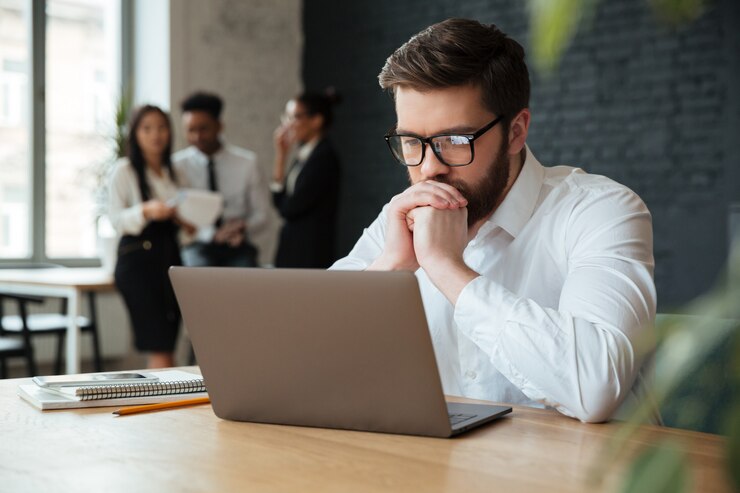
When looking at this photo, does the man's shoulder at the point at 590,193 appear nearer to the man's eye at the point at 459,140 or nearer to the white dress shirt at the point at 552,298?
the white dress shirt at the point at 552,298

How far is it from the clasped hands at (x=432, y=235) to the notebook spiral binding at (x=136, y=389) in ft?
1.32

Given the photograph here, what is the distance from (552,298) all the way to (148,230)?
2886 millimetres

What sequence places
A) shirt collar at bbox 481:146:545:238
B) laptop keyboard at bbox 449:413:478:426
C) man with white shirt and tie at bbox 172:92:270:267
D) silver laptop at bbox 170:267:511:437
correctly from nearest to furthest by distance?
silver laptop at bbox 170:267:511:437 → laptop keyboard at bbox 449:413:478:426 → shirt collar at bbox 481:146:545:238 → man with white shirt and tie at bbox 172:92:270:267

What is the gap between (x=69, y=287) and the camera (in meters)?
Answer: 4.10

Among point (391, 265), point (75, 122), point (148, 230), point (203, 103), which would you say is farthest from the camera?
point (75, 122)

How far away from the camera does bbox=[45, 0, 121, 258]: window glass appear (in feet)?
19.6

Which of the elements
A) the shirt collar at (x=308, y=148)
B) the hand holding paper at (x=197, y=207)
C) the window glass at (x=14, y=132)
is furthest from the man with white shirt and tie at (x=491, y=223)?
the window glass at (x=14, y=132)

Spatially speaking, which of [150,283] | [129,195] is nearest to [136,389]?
[150,283]

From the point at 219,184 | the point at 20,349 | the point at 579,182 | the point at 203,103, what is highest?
the point at 203,103

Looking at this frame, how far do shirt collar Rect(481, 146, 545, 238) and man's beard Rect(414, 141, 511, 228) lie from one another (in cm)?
2

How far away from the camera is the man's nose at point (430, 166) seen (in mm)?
1574

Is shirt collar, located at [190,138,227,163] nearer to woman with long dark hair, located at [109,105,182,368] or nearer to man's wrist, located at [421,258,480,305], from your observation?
woman with long dark hair, located at [109,105,182,368]

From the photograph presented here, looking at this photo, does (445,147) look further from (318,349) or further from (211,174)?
(211,174)

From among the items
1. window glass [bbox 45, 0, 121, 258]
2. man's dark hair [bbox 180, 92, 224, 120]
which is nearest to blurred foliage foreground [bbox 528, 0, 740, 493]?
man's dark hair [bbox 180, 92, 224, 120]
